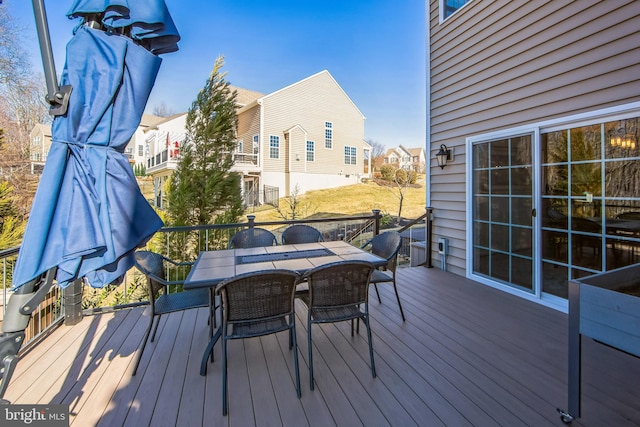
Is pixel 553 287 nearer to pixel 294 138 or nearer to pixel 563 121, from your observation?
pixel 563 121

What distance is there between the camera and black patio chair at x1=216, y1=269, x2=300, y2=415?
1.94m

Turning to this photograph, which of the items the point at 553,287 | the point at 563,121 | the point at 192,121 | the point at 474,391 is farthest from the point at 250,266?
the point at 192,121

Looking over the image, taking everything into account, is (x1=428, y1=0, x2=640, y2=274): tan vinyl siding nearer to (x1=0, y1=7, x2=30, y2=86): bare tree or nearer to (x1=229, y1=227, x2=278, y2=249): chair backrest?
(x1=229, y1=227, x2=278, y2=249): chair backrest

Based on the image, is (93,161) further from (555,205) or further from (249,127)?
(249,127)

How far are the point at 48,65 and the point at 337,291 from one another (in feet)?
6.41

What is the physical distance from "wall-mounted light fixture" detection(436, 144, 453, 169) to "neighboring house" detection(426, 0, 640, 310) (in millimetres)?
73

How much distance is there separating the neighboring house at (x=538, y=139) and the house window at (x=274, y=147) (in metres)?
10.8

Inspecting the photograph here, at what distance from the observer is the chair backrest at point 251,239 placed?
3.76 metres

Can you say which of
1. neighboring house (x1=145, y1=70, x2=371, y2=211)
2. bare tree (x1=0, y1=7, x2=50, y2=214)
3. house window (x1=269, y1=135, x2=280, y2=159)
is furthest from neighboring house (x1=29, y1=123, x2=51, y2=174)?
house window (x1=269, y1=135, x2=280, y2=159)

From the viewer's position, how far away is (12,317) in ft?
3.85

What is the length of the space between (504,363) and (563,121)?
2.53 metres

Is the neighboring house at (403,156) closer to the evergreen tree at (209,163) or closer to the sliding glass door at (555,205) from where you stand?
the evergreen tree at (209,163)

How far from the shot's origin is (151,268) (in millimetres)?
2543

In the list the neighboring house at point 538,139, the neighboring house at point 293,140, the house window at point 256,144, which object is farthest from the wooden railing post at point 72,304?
the house window at point 256,144
